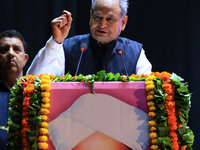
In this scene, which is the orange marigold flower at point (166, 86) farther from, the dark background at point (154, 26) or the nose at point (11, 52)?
the dark background at point (154, 26)

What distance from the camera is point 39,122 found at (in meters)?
1.32

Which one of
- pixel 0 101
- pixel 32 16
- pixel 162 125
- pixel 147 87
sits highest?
pixel 32 16

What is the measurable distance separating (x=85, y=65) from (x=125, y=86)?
0.93 metres

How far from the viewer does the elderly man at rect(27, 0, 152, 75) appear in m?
1.99

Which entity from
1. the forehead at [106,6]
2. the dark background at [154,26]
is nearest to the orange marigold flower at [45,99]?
the forehead at [106,6]

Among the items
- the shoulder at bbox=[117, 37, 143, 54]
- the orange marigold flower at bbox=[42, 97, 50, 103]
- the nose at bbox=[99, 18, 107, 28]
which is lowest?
the orange marigold flower at bbox=[42, 97, 50, 103]

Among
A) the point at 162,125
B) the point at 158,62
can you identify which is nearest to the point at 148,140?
the point at 162,125

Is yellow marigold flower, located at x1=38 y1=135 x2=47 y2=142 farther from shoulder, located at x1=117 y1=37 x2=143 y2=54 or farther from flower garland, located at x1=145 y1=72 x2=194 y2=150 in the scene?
shoulder, located at x1=117 y1=37 x2=143 y2=54

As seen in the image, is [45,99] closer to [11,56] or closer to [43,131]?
[43,131]

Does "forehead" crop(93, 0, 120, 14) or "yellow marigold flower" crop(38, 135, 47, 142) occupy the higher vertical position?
"forehead" crop(93, 0, 120, 14)

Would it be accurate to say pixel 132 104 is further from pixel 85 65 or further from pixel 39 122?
pixel 85 65

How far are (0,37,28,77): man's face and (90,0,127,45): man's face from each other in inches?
32.2

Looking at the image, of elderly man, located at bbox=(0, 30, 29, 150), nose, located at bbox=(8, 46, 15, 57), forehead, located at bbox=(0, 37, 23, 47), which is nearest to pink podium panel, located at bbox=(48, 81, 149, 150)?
elderly man, located at bbox=(0, 30, 29, 150)

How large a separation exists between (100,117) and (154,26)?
2102mm
